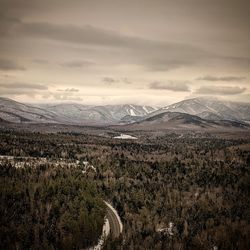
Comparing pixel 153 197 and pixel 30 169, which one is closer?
pixel 153 197

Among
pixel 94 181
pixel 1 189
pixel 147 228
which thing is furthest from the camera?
pixel 94 181

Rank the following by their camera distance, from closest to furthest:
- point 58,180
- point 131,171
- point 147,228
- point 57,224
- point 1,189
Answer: point 57,224 → point 147,228 → point 1,189 → point 58,180 → point 131,171

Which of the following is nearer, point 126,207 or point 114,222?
point 114,222

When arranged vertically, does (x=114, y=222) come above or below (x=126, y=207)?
below

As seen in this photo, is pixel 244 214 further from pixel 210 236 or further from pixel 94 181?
A: pixel 94 181

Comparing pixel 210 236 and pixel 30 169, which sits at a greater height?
pixel 30 169

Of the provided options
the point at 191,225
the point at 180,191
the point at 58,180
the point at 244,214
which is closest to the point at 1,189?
the point at 58,180

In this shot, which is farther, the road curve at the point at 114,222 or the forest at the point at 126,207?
the road curve at the point at 114,222

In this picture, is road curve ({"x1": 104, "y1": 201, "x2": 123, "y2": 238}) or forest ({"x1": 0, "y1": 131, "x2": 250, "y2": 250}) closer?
forest ({"x1": 0, "y1": 131, "x2": 250, "y2": 250})
